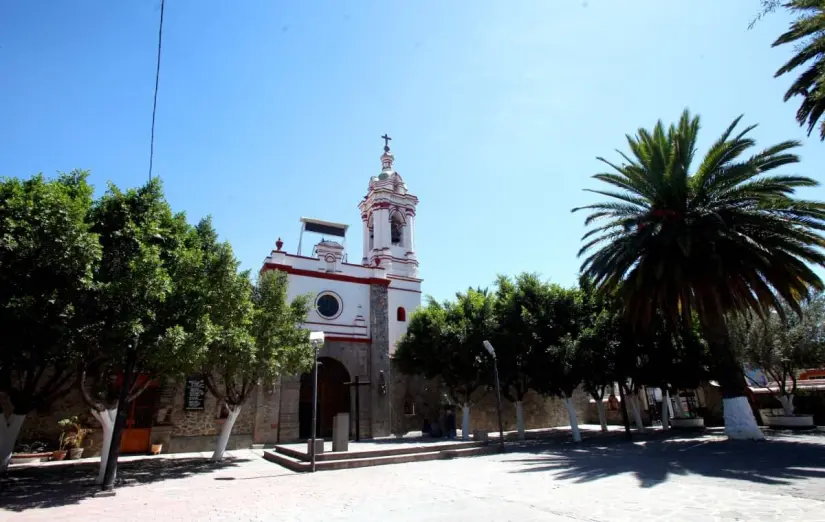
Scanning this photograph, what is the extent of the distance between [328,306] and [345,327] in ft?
5.12

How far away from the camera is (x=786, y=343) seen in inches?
800

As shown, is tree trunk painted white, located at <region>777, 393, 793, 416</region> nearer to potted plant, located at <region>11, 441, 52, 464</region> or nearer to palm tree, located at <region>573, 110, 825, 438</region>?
palm tree, located at <region>573, 110, 825, 438</region>

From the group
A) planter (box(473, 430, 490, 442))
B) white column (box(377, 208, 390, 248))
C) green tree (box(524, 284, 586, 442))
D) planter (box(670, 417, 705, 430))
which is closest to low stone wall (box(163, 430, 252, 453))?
planter (box(473, 430, 490, 442))

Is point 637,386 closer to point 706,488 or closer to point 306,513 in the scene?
point 706,488

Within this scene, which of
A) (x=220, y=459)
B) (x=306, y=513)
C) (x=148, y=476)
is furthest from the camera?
(x=220, y=459)

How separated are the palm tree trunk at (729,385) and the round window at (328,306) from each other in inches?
687

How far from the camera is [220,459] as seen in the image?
15.2 meters

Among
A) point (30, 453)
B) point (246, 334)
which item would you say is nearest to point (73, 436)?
point (30, 453)

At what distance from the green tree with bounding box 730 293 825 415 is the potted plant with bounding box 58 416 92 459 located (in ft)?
91.8

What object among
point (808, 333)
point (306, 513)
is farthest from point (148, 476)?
point (808, 333)

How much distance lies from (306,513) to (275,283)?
1081cm

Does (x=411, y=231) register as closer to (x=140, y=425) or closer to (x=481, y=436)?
(x=481, y=436)

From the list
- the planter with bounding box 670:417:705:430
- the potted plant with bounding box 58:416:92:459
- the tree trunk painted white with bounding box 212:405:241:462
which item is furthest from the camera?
the planter with bounding box 670:417:705:430

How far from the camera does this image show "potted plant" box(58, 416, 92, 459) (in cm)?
1577
